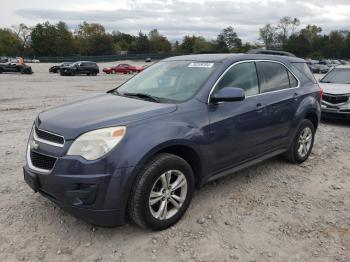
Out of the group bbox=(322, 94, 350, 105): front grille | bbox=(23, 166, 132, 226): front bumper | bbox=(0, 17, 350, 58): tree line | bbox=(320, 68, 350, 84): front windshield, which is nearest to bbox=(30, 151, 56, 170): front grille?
bbox=(23, 166, 132, 226): front bumper

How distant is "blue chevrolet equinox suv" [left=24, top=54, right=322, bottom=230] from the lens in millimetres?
3434

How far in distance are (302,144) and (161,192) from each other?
3.21m

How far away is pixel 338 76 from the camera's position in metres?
11.0

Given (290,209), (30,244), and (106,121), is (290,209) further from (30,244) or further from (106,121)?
(30,244)

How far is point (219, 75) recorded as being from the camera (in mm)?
4488

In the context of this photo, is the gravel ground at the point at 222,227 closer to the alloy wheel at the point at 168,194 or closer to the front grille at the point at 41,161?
the alloy wheel at the point at 168,194

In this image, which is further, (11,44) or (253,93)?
(11,44)

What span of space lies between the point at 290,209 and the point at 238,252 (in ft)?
3.99

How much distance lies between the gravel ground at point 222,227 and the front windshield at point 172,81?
134 cm

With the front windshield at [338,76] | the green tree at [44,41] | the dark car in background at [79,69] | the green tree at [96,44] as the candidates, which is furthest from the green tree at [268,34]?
the front windshield at [338,76]

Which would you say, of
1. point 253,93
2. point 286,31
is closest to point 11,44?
point 286,31

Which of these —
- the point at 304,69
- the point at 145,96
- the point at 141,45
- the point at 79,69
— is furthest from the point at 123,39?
the point at 145,96

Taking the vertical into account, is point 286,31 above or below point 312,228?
above

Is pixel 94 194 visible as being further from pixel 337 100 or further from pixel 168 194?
pixel 337 100
